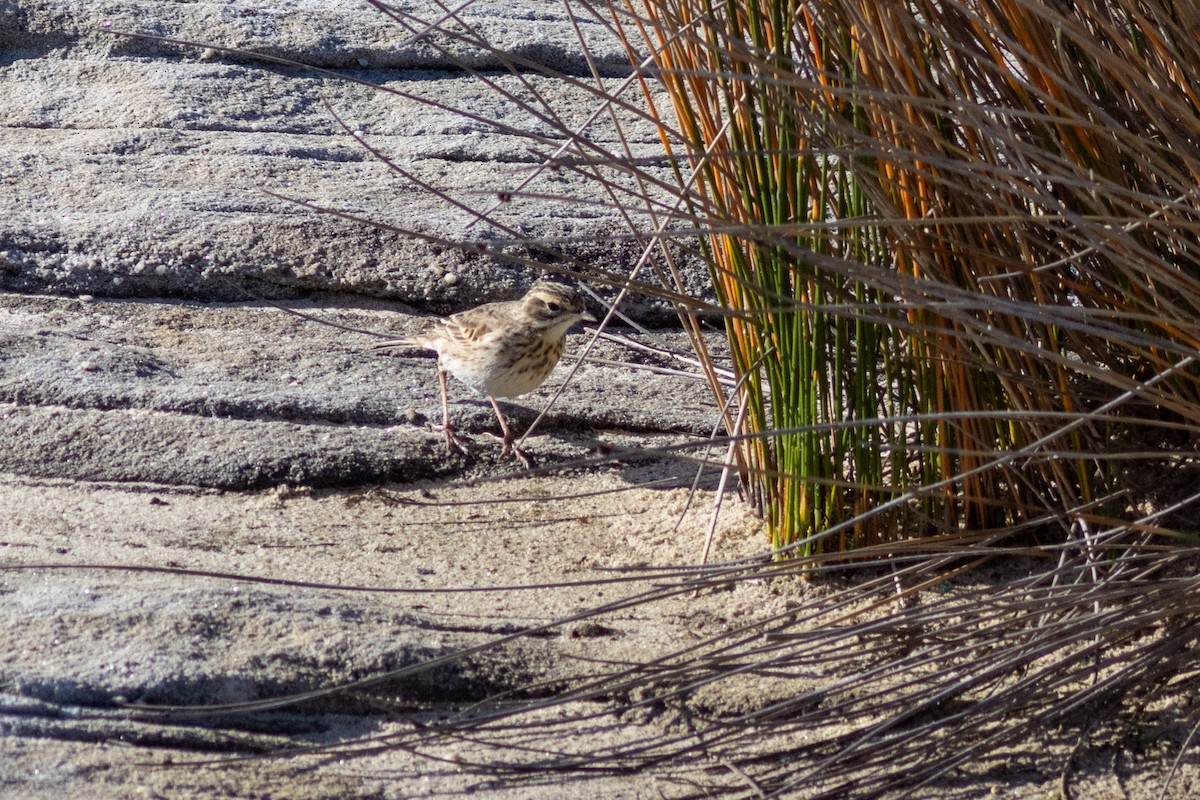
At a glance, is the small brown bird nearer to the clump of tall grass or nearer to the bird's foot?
the bird's foot

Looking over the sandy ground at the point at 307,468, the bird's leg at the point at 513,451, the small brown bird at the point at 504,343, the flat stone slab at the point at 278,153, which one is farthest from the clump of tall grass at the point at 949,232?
the flat stone slab at the point at 278,153

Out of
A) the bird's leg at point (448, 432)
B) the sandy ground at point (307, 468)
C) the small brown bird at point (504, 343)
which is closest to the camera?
the sandy ground at point (307, 468)

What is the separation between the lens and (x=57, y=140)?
6.17 metres

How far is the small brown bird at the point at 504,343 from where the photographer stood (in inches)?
185

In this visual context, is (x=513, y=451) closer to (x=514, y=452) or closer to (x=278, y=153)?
(x=514, y=452)

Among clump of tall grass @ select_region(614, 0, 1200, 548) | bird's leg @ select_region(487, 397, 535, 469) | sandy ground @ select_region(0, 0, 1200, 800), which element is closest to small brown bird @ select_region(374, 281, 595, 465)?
bird's leg @ select_region(487, 397, 535, 469)

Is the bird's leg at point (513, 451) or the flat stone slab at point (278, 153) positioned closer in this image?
the bird's leg at point (513, 451)

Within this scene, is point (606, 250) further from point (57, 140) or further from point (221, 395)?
point (57, 140)

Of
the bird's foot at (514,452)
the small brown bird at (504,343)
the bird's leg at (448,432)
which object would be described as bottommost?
the bird's foot at (514,452)

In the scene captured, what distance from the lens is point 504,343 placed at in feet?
15.5

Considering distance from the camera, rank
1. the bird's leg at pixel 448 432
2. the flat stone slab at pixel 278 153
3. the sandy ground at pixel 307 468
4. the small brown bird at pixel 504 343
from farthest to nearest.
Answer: the flat stone slab at pixel 278 153, the small brown bird at pixel 504 343, the bird's leg at pixel 448 432, the sandy ground at pixel 307 468

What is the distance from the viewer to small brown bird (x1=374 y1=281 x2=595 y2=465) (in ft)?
15.4

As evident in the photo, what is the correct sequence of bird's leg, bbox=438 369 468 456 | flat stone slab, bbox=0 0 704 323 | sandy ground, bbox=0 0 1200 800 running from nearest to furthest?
sandy ground, bbox=0 0 1200 800, bird's leg, bbox=438 369 468 456, flat stone slab, bbox=0 0 704 323

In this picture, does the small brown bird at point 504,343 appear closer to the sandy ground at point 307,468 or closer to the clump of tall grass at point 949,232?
the sandy ground at point 307,468
